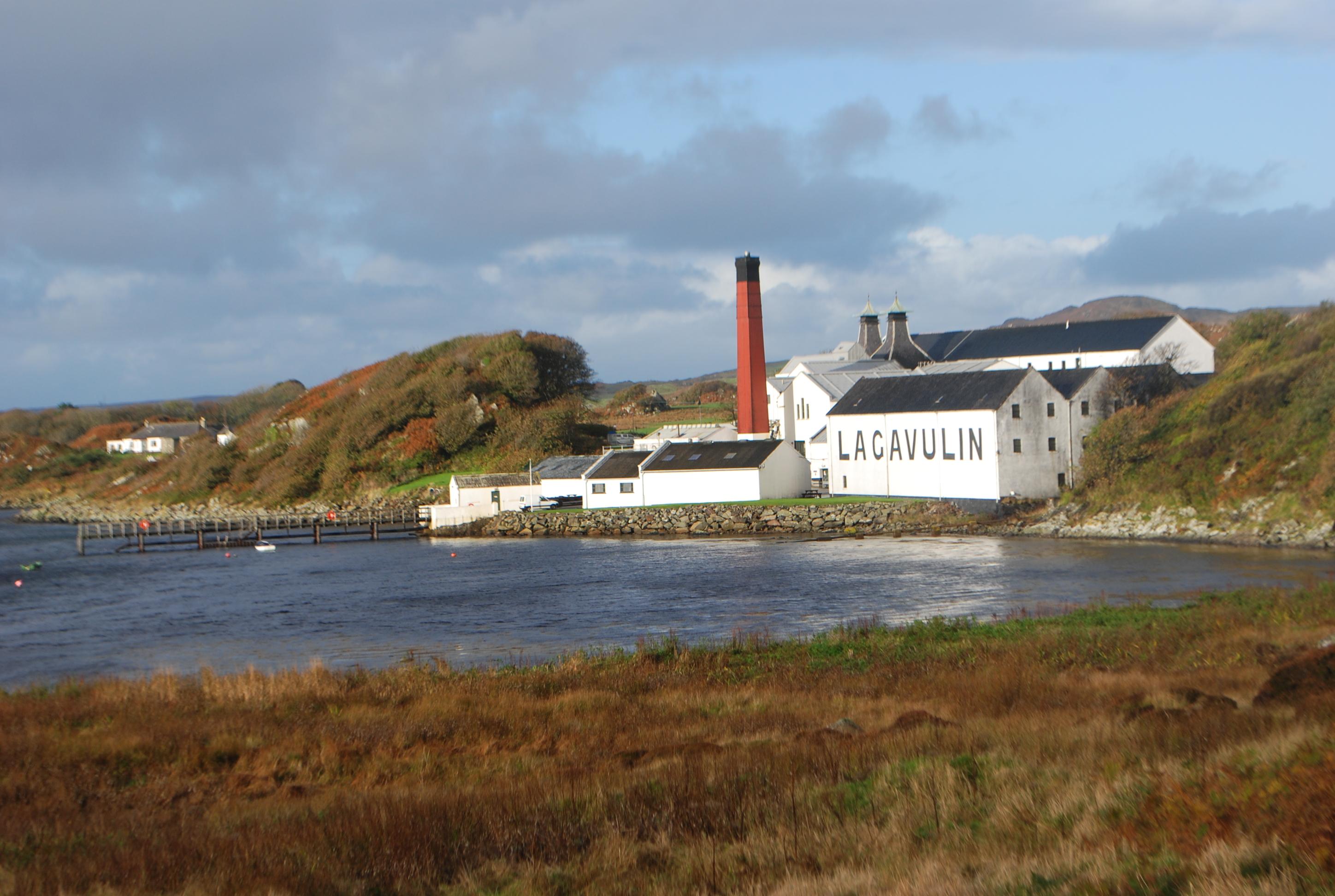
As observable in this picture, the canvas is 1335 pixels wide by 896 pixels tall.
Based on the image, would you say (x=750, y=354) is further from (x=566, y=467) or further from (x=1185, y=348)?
(x=1185, y=348)

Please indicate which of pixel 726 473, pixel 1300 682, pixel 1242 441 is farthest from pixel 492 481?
pixel 1300 682

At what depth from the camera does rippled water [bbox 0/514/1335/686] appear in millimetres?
24562

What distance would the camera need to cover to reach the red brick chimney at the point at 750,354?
6094cm

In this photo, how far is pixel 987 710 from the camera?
1169 centimetres

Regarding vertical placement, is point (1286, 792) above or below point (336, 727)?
above

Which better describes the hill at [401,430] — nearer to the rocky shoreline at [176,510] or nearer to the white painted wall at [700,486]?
the rocky shoreline at [176,510]

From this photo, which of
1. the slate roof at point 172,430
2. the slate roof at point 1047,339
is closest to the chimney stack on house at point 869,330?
the slate roof at point 1047,339

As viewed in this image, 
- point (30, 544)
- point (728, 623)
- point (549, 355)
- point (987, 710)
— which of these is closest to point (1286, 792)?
point (987, 710)

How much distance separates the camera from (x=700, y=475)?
58812mm

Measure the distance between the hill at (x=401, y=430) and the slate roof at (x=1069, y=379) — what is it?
36702 millimetres

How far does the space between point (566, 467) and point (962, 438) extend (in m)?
25.8

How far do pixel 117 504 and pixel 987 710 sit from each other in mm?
95711

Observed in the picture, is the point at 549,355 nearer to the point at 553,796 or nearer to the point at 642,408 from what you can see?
the point at 642,408

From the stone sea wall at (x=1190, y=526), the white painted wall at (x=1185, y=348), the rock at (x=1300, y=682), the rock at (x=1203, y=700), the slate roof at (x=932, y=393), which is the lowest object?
the stone sea wall at (x=1190, y=526)
